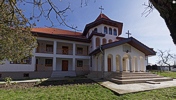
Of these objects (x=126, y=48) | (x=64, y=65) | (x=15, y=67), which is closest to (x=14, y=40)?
(x=15, y=67)

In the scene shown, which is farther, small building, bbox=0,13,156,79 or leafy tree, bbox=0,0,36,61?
small building, bbox=0,13,156,79

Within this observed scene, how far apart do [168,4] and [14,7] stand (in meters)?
3.66

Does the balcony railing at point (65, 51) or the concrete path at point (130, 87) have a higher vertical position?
the balcony railing at point (65, 51)

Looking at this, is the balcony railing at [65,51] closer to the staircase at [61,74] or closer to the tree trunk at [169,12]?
the staircase at [61,74]

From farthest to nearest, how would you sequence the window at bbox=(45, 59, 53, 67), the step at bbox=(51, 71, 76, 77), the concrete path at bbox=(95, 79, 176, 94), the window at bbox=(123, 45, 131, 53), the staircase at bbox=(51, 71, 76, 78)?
the window at bbox=(45, 59, 53, 67) < the step at bbox=(51, 71, 76, 77) < the staircase at bbox=(51, 71, 76, 78) < the window at bbox=(123, 45, 131, 53) < the concrete path at bbox=(95, 79, 176, 94)

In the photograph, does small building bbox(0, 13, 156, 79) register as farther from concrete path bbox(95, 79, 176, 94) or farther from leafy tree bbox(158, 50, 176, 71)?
leafy tree bbox(158, 50, 176, 71)

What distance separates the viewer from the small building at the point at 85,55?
1467cm

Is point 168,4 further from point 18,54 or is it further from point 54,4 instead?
point 18,54

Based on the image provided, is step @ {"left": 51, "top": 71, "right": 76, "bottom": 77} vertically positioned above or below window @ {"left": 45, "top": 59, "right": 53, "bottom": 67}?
below

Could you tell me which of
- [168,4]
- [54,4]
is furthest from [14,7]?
[168,4]

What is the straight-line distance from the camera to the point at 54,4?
329cm

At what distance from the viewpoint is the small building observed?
14666 millimetres

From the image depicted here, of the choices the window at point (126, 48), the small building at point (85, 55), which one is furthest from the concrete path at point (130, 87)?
the window at point (126, 48)

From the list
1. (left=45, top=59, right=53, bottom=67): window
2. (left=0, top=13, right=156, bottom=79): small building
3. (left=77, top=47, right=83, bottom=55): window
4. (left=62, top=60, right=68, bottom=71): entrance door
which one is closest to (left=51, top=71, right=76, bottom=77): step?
(left=0, top=13, right=156, bottom=79): small building
